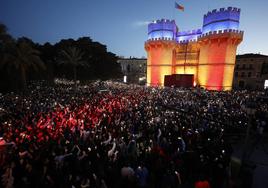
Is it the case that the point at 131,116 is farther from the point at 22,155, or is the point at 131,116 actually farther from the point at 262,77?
the point at 262,77

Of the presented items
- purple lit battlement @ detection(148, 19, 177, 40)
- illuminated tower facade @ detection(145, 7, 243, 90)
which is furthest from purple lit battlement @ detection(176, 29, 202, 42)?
purple lit battlement @ detection(148, 19, 177, 40)

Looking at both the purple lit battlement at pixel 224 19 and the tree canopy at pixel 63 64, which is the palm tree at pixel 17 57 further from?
the purple lit battlement at pixel 224 19

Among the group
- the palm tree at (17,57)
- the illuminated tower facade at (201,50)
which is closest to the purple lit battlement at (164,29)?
the illuminated tower facade at (201,50)

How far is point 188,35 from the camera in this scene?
4072 cm

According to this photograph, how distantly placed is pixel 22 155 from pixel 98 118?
7.02 meters

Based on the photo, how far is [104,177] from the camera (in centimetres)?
694

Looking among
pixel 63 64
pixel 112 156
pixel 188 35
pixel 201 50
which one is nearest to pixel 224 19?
pixel 201 50

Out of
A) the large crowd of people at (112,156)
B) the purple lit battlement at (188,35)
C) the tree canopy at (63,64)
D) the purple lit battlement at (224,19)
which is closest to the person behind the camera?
the large crowd of people at (112,156)

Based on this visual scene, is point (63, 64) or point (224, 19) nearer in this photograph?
point (224, 19)

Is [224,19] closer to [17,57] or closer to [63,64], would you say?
[17,57]

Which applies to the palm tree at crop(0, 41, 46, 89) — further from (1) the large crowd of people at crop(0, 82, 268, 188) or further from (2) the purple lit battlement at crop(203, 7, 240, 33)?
(2) the purple lit battlement at crop(203, 7, 240, 33)

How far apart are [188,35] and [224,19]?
8992 mm

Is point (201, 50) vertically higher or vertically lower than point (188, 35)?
lower

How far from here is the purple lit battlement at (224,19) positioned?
3192 cm
